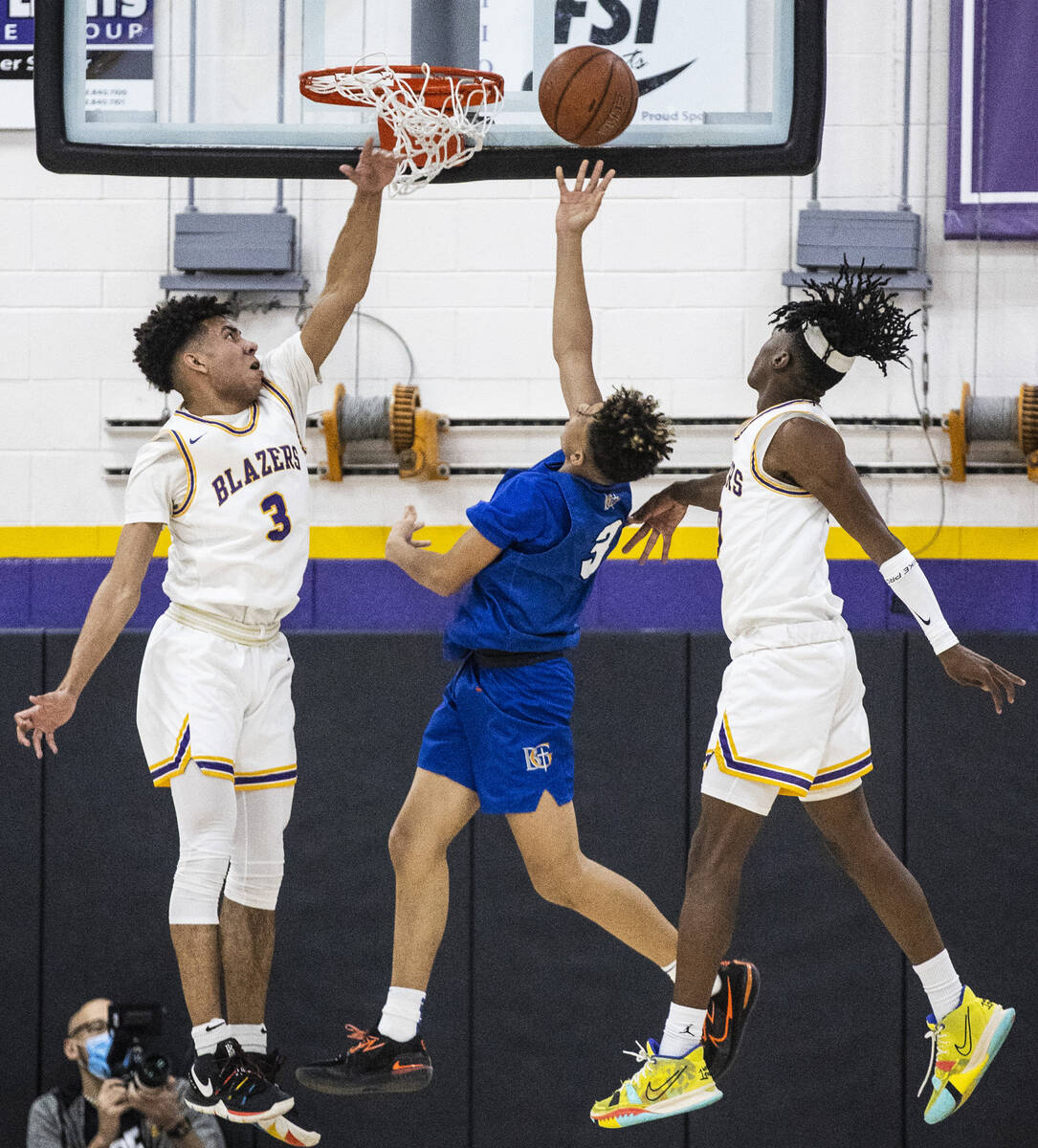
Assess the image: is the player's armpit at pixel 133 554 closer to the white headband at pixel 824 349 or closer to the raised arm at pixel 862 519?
the raised arm at pixel 862 519

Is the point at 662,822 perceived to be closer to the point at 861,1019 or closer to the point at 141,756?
the point at 861,1019

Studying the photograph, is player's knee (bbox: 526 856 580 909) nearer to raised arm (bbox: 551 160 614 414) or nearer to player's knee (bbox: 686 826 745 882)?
player's knee (bbox: 686 826 745 882)

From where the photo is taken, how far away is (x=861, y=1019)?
598 centimetres

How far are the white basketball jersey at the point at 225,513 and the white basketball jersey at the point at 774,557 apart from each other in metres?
1.23

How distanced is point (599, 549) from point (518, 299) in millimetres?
2541

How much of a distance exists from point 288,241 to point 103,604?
269 centimetres

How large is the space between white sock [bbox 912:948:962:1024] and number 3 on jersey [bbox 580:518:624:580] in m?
1.34

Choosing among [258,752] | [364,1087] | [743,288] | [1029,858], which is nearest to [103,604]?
[258,752]

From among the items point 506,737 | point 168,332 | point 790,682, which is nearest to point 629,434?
point 790,682

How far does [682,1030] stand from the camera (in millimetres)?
3732

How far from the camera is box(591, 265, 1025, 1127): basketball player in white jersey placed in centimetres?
369

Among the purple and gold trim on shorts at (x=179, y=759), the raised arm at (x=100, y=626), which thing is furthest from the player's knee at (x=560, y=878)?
the raised arm at (x=100, y=626)

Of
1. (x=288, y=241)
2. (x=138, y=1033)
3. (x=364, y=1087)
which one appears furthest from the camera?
(x=288, y=241)

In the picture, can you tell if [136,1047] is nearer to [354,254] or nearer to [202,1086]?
[202,1086]
